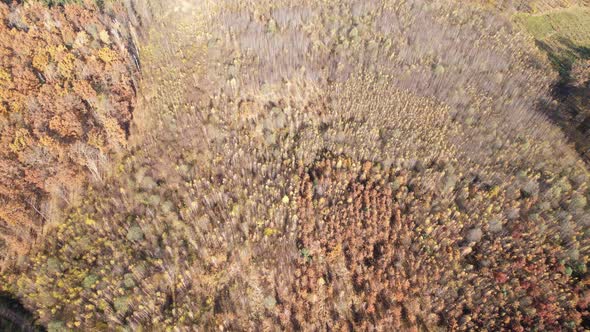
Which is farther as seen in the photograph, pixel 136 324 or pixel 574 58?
pixel 574 58

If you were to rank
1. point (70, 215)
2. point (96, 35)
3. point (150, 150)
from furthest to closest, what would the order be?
point (96, 35), point (150, 150), point (70, 215)

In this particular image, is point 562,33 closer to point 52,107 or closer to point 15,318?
point 52,107

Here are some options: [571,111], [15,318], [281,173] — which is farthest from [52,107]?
[571,111]

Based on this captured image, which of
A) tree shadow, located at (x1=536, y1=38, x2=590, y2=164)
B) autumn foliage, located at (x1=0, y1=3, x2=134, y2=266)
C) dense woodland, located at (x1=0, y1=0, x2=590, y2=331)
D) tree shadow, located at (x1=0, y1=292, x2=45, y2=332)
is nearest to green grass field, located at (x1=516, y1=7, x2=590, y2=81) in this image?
tree shadow, located at (x1=536, y1=38, x2=590, y2=164)

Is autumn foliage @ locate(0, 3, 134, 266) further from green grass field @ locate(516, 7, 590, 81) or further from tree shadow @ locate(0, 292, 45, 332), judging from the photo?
green grass field @ locate(516, 7, 590, 81)

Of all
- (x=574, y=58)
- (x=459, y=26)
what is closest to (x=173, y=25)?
(x=459, y=26)

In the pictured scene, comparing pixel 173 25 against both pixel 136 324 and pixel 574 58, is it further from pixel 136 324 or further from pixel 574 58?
pixel 574 58

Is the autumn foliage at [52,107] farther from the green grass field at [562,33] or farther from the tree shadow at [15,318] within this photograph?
the green grass field at [562,33]

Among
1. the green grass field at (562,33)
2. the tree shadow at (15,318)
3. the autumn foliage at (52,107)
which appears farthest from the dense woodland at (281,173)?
the green grass field at (562,33)
